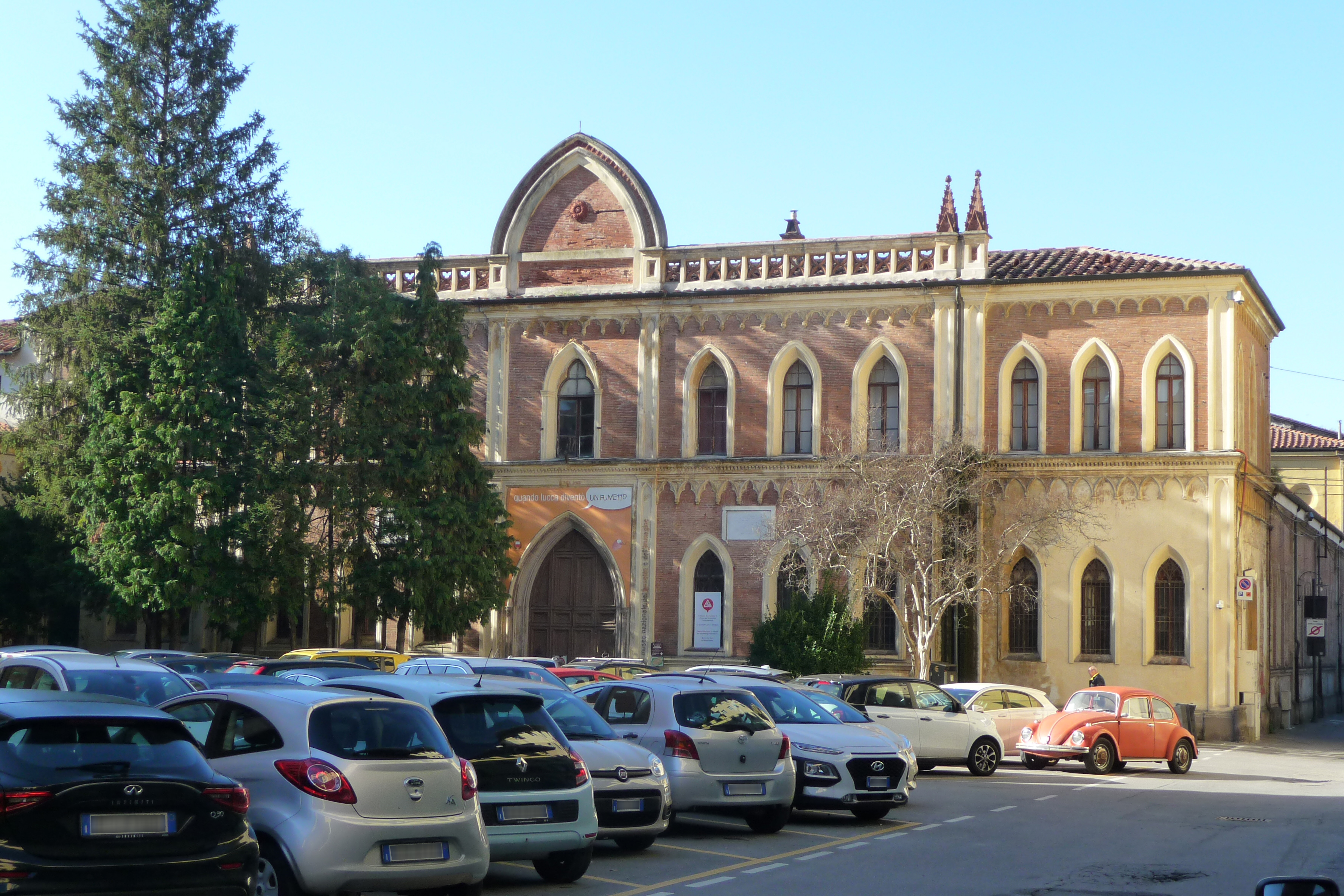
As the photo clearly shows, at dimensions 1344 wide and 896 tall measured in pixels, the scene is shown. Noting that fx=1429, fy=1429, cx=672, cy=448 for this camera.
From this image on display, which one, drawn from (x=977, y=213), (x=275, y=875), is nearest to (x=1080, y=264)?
(x=977, y=213)

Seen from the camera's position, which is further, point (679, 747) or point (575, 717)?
point (679, 747)

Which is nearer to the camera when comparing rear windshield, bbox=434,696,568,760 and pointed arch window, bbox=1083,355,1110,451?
rear windshield, bbox=434,696,568,760

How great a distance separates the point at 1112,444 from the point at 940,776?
43.7 ft

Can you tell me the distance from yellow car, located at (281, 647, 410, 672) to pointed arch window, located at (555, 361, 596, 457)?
12218 millimetres

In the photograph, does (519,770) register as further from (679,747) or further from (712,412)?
(712,412)

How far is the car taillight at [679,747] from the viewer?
14734 millimetres

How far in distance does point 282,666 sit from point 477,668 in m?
2.52

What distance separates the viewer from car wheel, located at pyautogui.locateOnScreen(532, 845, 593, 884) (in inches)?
459

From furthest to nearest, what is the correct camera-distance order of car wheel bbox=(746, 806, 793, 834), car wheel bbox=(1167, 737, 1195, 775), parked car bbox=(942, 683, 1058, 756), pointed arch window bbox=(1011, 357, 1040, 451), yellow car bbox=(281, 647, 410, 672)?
pointed arch window bbox=(1011, 357, 1040, 451) → parked car bbox=(942, 683, 1058, 756) → car wheel bbox=(1167, 737, 1195, 775) → yellow car bbox=(281, 647, 410, 672) → car wheel bbox=(746, 806, 793, 834)

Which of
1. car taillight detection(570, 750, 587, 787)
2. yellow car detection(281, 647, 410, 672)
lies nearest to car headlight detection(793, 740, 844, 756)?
car taillight detection(570, 750, 587, 787)

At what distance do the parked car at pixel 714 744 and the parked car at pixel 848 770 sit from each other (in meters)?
0.67

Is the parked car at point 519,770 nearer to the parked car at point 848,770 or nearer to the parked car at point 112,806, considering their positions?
the parked car at point 112,806

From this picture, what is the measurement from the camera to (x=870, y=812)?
651 inches

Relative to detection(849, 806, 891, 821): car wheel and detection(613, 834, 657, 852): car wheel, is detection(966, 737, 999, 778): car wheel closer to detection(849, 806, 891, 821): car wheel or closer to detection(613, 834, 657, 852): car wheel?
detection(849, 806, 891, 821): car wheel
